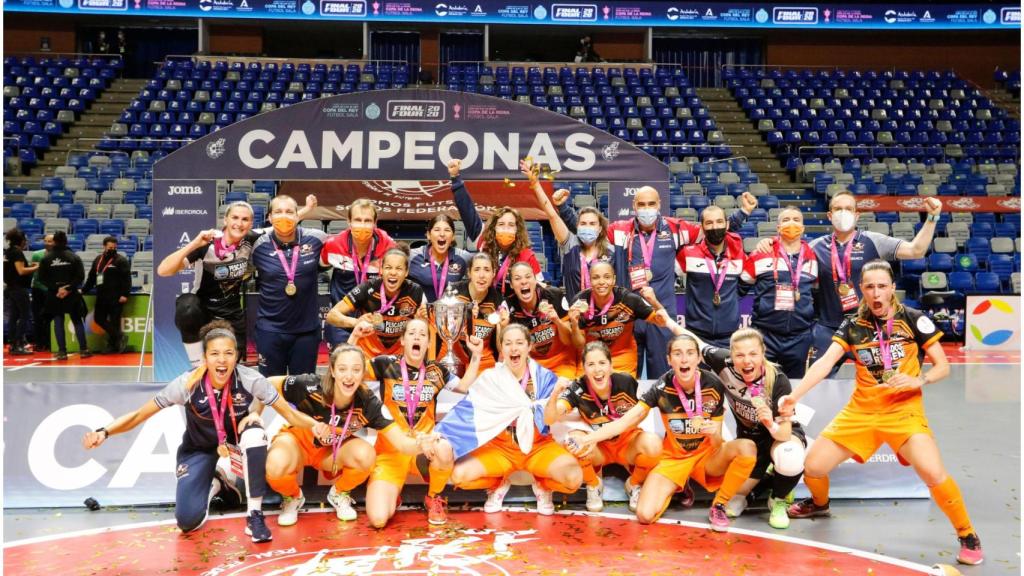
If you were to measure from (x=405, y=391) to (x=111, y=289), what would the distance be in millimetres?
7798

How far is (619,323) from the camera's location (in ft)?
19.7

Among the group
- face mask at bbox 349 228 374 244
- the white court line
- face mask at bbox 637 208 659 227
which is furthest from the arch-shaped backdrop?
the white court line

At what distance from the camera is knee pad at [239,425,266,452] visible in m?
4.96

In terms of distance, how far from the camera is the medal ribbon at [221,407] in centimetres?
497

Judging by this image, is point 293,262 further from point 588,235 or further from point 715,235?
point 715,235

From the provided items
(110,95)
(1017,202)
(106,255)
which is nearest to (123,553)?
(106,255)

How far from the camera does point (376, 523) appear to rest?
16.3ft

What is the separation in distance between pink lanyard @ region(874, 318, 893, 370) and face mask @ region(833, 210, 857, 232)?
142cm

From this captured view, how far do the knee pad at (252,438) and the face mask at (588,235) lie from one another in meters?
2.55

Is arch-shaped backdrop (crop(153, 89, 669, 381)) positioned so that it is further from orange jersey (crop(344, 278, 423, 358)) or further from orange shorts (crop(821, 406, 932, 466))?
orange shorts (crop(821, 406, 932, 466))

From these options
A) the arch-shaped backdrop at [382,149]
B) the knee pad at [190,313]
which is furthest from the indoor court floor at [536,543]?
the arch-shaped backdrop at [382,149]

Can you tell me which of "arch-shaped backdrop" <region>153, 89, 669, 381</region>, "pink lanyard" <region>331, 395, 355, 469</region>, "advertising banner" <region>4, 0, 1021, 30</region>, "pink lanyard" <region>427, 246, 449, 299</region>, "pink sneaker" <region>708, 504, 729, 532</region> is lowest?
"pink sneaker" <region>708, 504, 729, 532</region>

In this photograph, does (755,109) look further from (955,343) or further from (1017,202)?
(955,343)

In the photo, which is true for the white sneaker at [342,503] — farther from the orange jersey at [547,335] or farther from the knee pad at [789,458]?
the knee pad at [789,458]
